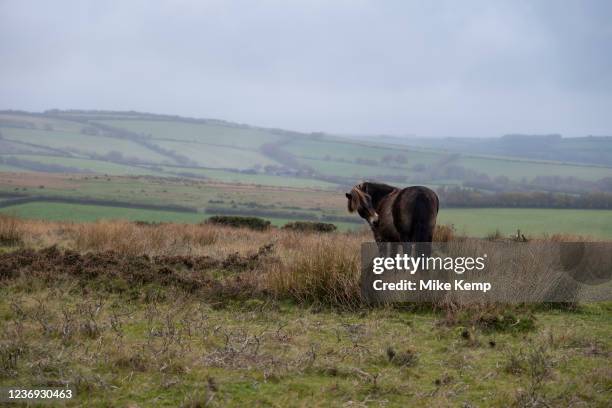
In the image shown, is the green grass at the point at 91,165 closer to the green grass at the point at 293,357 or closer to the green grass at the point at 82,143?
the green grass at the point at 82,143

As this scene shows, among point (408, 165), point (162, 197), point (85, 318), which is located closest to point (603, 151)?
point (408, 165)

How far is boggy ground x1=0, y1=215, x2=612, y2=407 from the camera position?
616cm

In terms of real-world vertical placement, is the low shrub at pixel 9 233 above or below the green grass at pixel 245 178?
above

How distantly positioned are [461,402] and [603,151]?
4597 inches

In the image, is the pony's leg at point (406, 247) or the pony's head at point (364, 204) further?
the pony's head at point (364, 204)

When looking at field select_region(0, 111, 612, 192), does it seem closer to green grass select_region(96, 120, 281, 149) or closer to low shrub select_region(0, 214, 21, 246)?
green grass select_region(96, 120, 281, 149)

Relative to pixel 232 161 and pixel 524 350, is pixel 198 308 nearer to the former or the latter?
pixel 524 350

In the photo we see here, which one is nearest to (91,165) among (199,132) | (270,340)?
(199,132)

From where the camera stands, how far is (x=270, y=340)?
7895 millimetres

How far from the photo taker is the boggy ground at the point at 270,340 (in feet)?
20.2

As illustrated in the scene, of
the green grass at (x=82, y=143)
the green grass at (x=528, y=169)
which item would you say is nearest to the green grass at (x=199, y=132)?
the green grass at (x=82, y=143)

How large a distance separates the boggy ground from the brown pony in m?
0.77

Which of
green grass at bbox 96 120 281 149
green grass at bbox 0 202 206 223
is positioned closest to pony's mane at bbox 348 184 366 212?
green grass at bbox 0 202 206 223

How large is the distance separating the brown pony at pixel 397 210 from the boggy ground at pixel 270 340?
30.5 inches
